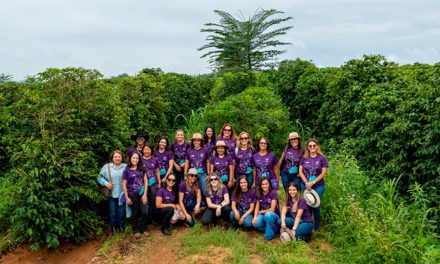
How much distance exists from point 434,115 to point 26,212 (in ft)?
18.3

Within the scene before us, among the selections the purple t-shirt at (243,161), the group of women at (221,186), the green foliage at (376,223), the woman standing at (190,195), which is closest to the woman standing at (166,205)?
the group of women at (221,186)

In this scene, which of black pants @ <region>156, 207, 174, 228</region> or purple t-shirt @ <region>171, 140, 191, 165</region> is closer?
black pants @ <region>156, 207, 174, 228</region>

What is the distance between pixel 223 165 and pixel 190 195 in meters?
0.72

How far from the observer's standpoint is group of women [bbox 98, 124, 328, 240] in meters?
6.41

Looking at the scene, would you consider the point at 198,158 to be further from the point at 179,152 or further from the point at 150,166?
the point at 150,166

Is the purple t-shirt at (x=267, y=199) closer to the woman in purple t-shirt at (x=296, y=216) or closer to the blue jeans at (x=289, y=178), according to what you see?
the woman in purple t-shirt at (x=296, y=216)

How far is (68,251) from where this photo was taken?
262 inches

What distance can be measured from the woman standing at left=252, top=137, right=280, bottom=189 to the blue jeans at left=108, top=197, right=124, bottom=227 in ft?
7.22

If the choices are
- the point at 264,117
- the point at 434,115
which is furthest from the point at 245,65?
the point at 434,115

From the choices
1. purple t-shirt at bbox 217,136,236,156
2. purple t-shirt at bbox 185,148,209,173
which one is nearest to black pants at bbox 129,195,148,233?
purple t-shirt at bbox 185,148,209,173

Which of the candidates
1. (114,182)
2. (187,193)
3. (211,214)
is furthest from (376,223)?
(114,182)

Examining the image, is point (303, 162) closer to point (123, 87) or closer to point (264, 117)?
point (264, 117)

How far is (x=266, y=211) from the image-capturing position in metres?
6.48

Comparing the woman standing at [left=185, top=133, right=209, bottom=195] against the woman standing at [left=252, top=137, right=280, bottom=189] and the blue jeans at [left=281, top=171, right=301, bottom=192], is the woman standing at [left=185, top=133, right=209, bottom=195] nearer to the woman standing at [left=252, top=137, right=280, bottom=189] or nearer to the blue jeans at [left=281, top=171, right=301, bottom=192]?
the woman standing at [left=252, top=137, right=280, bottom=189]
